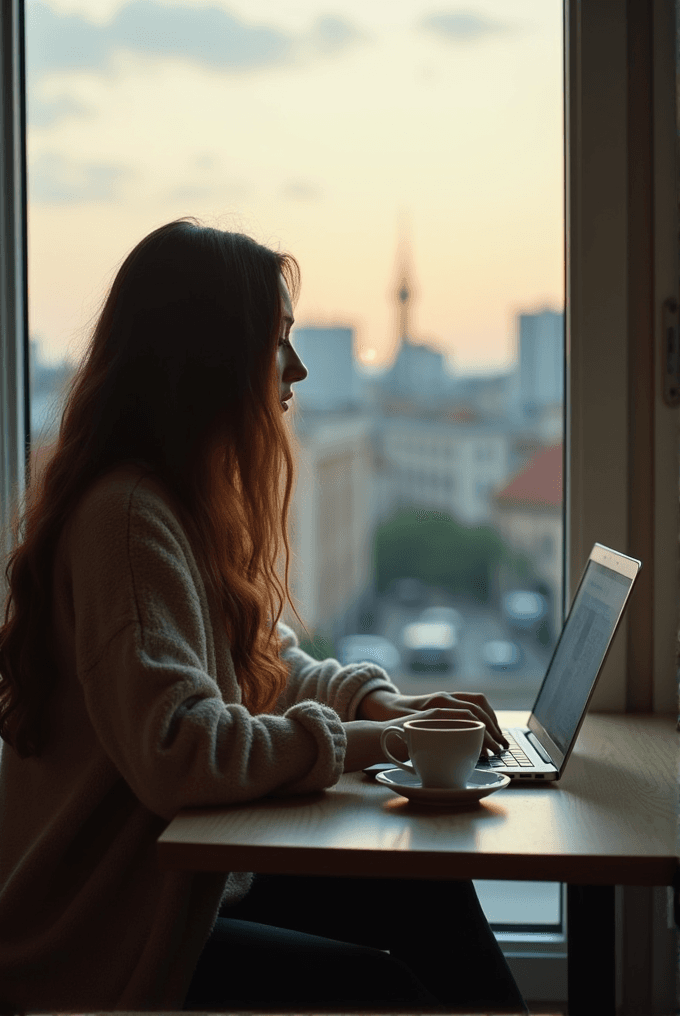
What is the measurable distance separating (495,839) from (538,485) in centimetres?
95

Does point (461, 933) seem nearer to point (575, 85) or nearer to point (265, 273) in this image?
point (265, 273)

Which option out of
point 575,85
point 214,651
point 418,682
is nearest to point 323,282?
point 575,85

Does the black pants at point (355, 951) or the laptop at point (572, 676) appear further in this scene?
the laptop at point (572, 676)

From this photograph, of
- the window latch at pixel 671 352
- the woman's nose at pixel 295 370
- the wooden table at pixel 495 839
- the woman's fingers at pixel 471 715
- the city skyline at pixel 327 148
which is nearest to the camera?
the wooden table at pixel 495 839

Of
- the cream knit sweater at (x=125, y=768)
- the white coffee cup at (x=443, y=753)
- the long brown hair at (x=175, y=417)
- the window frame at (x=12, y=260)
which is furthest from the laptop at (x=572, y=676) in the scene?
the window frame at (x=12, y=260)

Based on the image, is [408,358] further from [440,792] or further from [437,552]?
[440,792]

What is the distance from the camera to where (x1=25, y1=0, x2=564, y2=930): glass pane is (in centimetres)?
173

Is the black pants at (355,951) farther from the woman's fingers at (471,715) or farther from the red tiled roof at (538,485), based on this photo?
the red tiled roof at (538,485)

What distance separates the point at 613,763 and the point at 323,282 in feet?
3.17

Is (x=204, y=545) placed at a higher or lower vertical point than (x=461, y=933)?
higher

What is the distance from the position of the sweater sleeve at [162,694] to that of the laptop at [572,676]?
18cm

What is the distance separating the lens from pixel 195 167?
1788mm

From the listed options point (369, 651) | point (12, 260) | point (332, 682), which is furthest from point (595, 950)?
point (12, 260)

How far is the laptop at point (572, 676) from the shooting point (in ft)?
3.73
